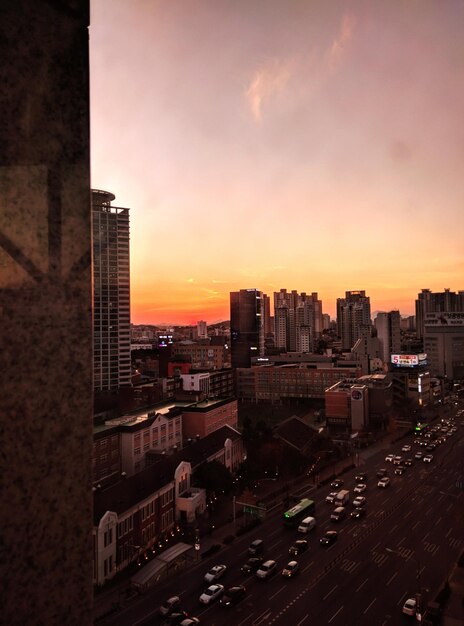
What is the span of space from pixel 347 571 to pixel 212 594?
11.2 ft

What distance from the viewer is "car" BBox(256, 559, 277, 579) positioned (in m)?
10.8

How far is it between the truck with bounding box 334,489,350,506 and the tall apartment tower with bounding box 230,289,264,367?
3321cm

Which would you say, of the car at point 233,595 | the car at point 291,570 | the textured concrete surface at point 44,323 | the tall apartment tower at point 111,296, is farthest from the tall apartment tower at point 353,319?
the textured concrete surface at point 44,323

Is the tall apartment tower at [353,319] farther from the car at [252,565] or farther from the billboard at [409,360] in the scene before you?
the car at [252,565]

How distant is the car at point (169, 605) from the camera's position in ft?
30.8

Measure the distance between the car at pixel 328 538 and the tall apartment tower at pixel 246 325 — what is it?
120ft

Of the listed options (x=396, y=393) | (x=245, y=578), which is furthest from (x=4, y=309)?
(x=396, y=393)

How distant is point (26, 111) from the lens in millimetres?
784

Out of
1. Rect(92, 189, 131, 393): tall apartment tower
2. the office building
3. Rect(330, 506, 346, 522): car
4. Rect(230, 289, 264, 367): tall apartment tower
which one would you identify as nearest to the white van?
Rect(330, 506, 346, 522): car

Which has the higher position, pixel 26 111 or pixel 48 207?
pixel 26 111

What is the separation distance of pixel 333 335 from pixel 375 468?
266ft

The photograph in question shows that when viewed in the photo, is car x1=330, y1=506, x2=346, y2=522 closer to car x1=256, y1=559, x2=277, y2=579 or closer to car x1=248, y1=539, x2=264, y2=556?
car x1=248, y1=539, x2=264, y2=556

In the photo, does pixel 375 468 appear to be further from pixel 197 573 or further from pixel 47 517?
pixel 47 517

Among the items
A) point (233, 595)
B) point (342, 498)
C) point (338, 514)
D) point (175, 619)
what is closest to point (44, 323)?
point (175, 619)
